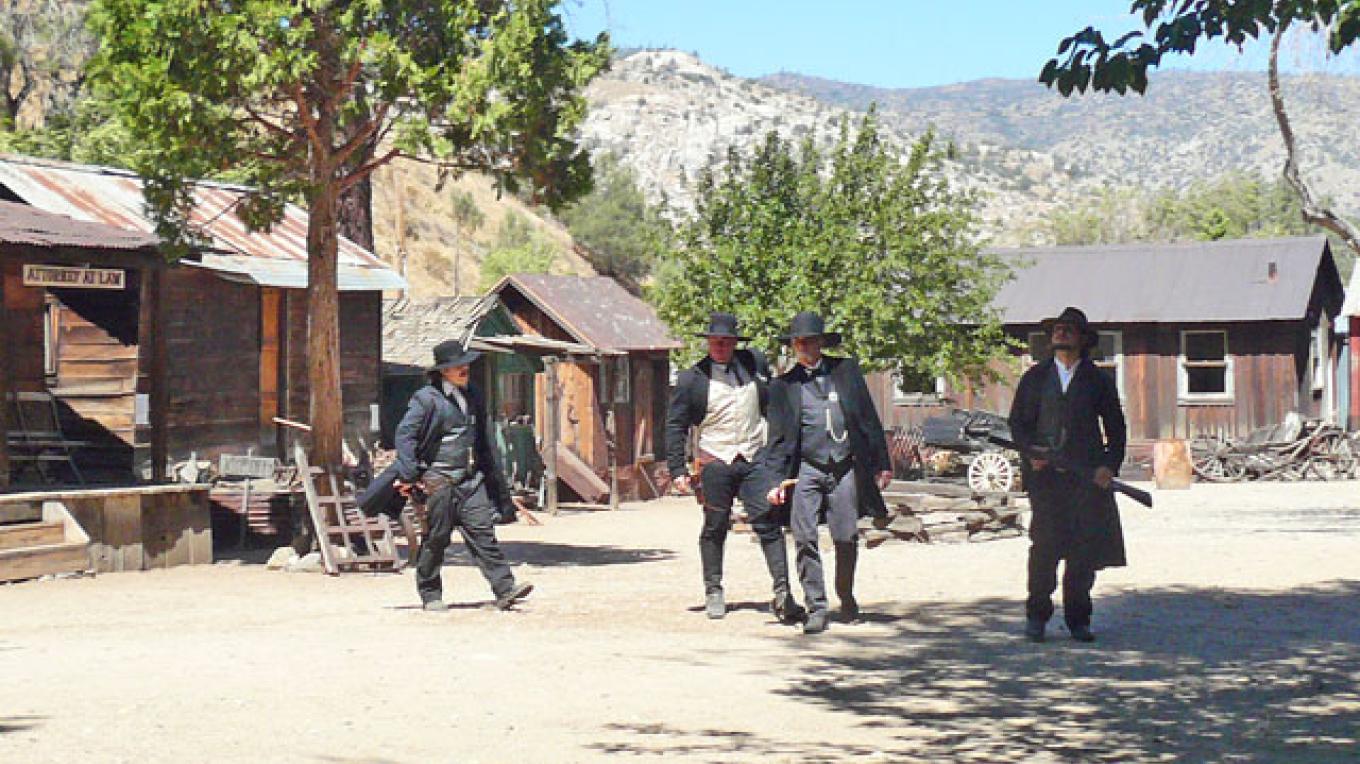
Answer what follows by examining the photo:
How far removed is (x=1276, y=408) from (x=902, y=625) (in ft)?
92.1

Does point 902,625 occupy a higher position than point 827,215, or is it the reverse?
point 827,215

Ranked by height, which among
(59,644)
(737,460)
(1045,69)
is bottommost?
(59,644)

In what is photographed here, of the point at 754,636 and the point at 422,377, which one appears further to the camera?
the point at 422,377

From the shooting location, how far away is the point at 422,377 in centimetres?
2936

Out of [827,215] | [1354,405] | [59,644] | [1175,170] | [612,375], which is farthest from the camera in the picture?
[1175,170]

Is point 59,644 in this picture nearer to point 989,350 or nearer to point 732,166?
point 732,166

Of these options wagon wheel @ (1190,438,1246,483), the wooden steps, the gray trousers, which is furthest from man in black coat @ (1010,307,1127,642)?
wagon wheel @ (1190,438,1246,483)

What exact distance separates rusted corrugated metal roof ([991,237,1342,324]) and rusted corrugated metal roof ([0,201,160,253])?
21995 millimetres

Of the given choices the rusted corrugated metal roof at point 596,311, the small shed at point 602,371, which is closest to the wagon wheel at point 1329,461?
the small shed at point 602,371

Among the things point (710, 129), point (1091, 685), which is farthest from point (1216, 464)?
point (710, 129)

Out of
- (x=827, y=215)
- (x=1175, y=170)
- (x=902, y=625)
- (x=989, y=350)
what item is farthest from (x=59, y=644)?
(x=1175, y=170)

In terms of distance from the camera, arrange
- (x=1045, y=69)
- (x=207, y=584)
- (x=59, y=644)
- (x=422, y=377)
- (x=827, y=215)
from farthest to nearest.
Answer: (x=422, y=377), (x=827, y=215), (x=207, y=584), (x=59, y=644), (x=1045, y=69)

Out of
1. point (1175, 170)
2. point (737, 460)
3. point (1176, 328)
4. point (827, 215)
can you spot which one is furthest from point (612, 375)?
point (1175, 170)

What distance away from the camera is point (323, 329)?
18141mm
